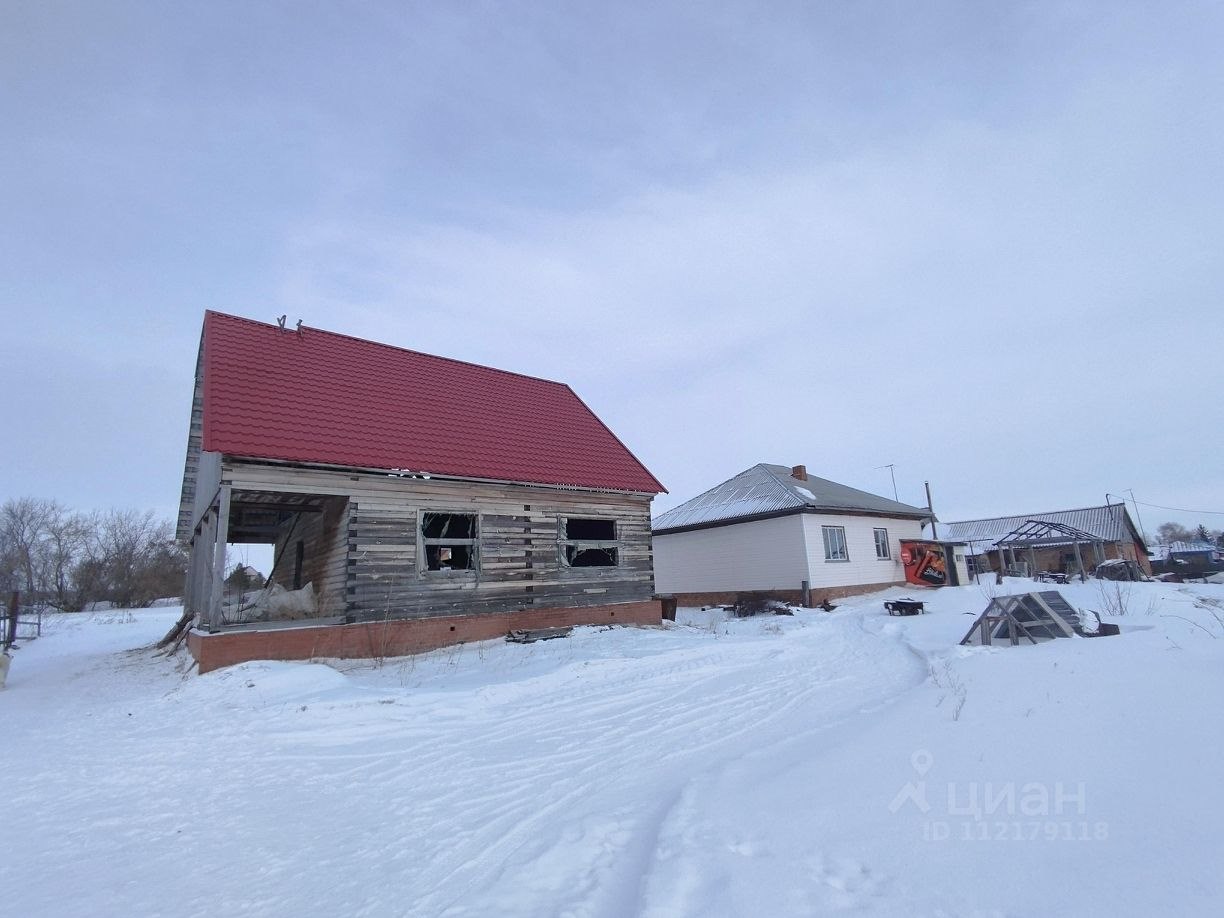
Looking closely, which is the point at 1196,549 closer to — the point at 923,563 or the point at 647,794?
the point at 923,563

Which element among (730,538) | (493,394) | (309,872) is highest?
(493,394)

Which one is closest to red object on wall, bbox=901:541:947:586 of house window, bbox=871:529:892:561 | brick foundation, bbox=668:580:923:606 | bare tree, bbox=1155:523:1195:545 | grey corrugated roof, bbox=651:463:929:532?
brick foundation, bbox=668:580:923:606

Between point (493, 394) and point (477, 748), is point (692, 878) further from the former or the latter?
point (493, 394)

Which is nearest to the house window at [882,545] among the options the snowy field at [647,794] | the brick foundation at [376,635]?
the brick foundation at [376,635]

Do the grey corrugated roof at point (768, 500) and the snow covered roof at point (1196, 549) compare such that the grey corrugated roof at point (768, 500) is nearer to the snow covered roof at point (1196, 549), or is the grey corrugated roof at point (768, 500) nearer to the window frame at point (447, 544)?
the window frame at point (447, 544)

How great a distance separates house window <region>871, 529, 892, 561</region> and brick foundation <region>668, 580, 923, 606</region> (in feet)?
3.38

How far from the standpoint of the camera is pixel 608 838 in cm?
392

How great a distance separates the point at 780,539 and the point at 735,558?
217 cm

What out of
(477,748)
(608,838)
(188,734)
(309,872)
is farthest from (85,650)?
(608,838)

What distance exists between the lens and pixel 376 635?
39.8 feet

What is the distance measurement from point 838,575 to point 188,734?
20.7 metres

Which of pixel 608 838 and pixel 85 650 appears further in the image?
pixel 85 650

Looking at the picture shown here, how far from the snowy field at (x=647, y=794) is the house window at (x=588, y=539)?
6703 millimetres

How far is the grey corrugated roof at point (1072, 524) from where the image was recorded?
47.0 m
